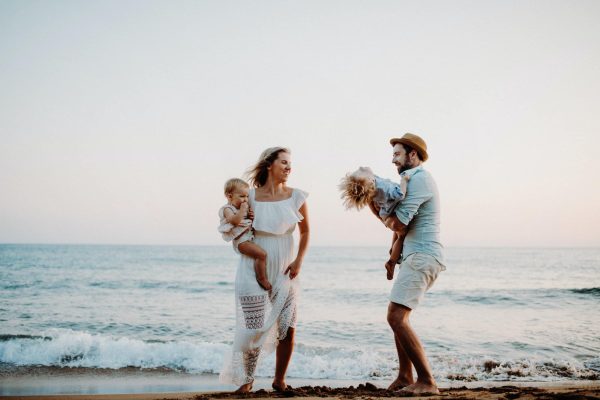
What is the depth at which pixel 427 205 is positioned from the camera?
4070 millimetres

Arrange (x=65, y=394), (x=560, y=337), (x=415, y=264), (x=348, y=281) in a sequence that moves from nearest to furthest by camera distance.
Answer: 1. (x=415, y=264)
2. (x=65, y=394)
3. (x=560, y=337)
4. (x=348, y=281)

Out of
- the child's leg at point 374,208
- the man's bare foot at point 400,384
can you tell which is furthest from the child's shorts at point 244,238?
the man's bare foot at point 400,384

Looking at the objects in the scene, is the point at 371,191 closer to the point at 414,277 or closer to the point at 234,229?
the point at 414,277

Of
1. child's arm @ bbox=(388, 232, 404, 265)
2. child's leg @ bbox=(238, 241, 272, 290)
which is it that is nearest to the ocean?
child's leg @ bbox=(238, 241, 272, 290)

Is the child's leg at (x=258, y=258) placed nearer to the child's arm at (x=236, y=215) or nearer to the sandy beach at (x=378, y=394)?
the child's arm at (x=236, y=215)

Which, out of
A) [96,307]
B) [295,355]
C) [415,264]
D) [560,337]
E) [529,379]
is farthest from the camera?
[96,307]

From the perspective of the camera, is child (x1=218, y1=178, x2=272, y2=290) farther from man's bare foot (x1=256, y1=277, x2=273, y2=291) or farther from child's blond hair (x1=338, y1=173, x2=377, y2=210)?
child's blond hair (x1=338, y1=173, x2=377, y2=210)

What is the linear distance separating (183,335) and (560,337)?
22.7 ft

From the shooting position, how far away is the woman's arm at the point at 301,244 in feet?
14.5

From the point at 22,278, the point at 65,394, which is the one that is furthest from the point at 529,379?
the point at 22,278

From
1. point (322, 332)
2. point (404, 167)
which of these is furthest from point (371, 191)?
point (322, 332)

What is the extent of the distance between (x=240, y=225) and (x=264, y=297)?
0.68 meters

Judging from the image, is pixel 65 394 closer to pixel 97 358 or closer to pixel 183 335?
pixel 97 358

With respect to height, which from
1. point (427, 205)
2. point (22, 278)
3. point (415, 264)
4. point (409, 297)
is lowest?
point (22, 278)
